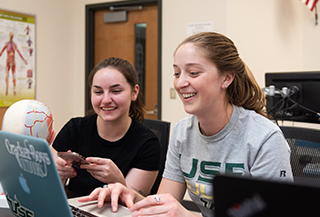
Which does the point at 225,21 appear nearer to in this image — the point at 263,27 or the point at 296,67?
the point at 263,27

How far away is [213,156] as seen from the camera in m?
1.21

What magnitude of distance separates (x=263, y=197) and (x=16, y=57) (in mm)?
3546

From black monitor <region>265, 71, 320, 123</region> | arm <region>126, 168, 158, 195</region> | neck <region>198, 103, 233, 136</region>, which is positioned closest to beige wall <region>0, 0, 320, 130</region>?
black monitor <region>265, 71, 320, 123</region>

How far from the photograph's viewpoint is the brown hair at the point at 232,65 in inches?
47.4

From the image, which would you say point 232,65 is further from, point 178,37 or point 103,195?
point 178,37

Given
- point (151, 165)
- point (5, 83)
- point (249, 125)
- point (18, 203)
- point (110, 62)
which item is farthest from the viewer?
point (5, 83)

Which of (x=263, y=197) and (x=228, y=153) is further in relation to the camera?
(x=228, y=153)

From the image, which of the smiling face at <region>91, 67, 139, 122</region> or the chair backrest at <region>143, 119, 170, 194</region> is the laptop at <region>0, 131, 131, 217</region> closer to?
the smiling face at <region>91, 67, 139, 122</region>

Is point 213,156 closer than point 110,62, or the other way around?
point 213,156

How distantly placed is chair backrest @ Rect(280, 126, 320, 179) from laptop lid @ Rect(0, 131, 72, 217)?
3.06 ft

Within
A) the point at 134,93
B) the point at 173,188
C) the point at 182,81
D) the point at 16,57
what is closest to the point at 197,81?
the point at 182,81

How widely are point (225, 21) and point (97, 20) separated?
1600mm

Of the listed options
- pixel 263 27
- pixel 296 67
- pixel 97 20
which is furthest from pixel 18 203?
pixel 296 67

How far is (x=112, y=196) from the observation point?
3.53 ft
